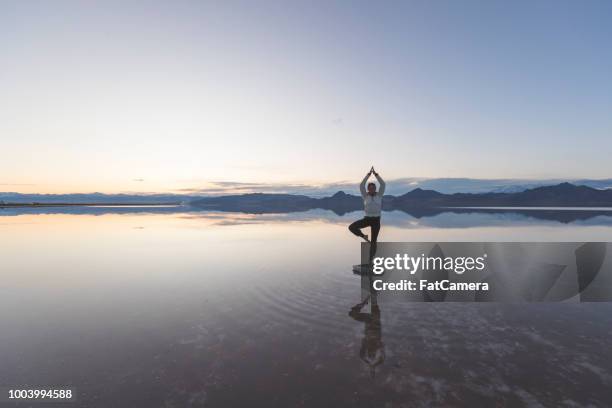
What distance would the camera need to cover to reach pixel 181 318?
8.57 m

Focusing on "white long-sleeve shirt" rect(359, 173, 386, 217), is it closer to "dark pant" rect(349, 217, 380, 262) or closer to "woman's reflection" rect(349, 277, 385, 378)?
"dark pant" rect(349, 217, 380, 262)

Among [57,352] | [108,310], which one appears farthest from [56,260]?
[57,352]

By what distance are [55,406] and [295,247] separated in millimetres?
16331

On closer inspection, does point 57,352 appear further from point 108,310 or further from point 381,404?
point 381,404

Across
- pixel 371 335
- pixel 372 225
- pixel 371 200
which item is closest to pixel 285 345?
pixel 371 335

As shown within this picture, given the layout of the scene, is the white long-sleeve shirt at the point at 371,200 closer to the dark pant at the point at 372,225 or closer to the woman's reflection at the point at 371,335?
the dark pant at the point at 372,225

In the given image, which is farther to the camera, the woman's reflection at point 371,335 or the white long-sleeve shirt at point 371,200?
the white long-sleeve shirt at point 371,200

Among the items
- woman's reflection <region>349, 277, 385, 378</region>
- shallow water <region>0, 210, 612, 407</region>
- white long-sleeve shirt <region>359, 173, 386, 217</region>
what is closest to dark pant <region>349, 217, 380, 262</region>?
white long-sleeve shirt <region>359, 173, 386, 217</region>

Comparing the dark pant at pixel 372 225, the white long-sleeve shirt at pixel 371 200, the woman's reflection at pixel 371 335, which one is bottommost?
the woman's reflection at pixel 371 335

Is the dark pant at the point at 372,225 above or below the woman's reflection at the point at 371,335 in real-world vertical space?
above

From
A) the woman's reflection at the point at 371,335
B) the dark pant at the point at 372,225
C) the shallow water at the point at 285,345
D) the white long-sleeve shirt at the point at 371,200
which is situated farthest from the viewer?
the dark pant at the point at 372,225

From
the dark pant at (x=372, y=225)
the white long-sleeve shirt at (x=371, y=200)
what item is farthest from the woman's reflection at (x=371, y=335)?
the white long-sleeve shirt at (x=371, y=200)

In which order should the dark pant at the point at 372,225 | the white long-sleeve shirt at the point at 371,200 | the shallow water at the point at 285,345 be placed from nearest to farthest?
the shallow water at the point at 285,345 → the white long-sleeve shirt at the point at 371,200 → the dark pant at the point at 372,225

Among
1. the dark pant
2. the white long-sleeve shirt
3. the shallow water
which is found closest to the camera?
the shallow water
